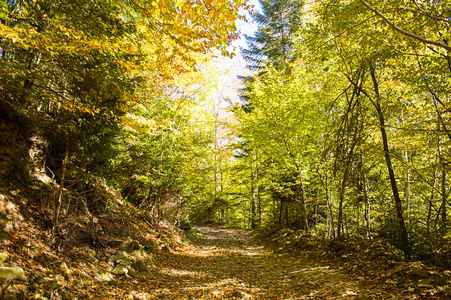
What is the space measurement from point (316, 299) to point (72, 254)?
14.2 ft

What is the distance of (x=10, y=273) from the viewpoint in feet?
8.96

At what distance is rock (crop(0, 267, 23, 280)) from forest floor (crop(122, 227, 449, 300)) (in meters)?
2.06

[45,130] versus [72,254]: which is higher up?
[45,130]

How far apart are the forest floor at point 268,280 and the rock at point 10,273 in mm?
2063

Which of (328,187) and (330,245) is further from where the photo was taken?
(328,187)

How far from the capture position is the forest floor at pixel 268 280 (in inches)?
137

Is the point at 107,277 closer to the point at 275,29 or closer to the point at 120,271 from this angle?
the point at 120,271

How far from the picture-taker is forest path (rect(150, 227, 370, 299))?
4012mm

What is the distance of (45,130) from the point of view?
4.46m

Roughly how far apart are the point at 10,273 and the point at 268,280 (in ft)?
14.4

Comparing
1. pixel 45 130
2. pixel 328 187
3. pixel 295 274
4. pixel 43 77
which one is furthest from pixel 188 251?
pixel 43 77

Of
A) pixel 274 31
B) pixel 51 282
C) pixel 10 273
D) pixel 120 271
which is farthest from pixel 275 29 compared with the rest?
pixel 10 273

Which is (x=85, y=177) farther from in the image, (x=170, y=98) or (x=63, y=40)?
(x=170, y=98)

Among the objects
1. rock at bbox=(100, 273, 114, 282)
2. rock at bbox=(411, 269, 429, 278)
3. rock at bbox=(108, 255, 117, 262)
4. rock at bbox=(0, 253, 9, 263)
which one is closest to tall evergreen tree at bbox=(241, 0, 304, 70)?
rock at bbox=(411, 269, 429, 278)
